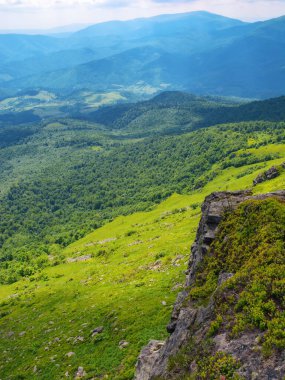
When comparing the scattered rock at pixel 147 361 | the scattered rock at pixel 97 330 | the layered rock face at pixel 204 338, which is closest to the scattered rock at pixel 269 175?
the layered rock face at pixel 204 338

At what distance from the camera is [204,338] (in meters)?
21.6

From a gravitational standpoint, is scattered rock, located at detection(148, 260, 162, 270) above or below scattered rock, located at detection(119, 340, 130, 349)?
below

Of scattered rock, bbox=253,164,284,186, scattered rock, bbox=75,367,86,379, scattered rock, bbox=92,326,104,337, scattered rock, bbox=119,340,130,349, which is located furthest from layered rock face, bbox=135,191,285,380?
scattered rock, bbox=253,164,284,186

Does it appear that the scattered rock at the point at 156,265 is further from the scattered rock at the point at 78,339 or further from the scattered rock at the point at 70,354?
the scattered rock at the point at 70,354

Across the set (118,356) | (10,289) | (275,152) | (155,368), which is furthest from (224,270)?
(275,152)

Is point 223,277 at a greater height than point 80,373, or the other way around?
point 223,277

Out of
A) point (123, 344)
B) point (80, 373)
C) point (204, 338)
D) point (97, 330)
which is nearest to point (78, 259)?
point (97, 330)

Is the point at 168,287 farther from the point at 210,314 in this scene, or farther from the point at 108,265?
the point at 108,265

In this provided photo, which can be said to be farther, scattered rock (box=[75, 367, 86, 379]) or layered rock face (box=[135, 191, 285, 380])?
scattered rock (box=[75, 367, 86, 379])

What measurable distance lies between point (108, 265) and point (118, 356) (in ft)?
140

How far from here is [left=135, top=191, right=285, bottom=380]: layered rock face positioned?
1770 centimetres

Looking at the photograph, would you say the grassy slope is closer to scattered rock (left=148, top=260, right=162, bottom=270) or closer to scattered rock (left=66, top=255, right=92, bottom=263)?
scattered rock (left=148, top=260, right=162, bottom=270)

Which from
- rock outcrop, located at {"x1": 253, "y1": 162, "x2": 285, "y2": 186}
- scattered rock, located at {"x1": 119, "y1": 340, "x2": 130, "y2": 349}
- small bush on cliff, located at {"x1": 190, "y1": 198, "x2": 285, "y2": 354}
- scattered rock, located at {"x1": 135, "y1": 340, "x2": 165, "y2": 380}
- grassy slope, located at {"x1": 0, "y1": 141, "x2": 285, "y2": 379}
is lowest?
grassy slope, located at {"x1": 0, "y1": 141, "x2": 285, "y2": 379}

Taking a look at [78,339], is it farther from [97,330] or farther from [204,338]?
[204,338]
